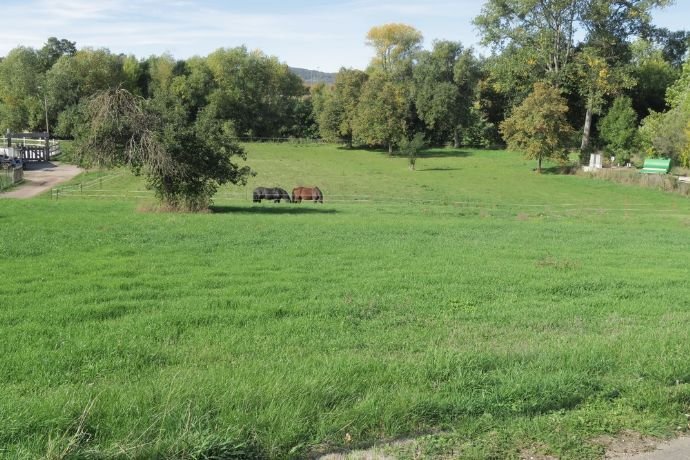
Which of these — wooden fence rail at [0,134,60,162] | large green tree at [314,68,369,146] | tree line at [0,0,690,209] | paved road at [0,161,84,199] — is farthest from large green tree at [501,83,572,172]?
wooden fence rail at [0,134,60,162]

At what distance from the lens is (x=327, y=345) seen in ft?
20.0

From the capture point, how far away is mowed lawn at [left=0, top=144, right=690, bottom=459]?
394cm

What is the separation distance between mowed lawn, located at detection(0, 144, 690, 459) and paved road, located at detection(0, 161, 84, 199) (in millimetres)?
28116

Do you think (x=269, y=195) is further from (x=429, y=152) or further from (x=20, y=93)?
(x=20, y=93)

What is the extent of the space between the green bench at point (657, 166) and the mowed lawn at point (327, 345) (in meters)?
40.4

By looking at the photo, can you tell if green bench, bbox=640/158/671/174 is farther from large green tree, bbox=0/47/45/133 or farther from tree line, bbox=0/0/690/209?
large green tree, bbox=0/47/45/133

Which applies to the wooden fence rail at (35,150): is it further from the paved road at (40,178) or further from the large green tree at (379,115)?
the large green tree at (379,115)

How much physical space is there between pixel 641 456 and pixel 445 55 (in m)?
83.2

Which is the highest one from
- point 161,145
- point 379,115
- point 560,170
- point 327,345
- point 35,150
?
point 379,115

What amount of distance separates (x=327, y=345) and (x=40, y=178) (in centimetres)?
5067

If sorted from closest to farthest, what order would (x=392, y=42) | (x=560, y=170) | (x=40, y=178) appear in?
(x=40, y=178)
(x=560, y=170)
(x=392, y=42)

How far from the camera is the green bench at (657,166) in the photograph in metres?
50.5

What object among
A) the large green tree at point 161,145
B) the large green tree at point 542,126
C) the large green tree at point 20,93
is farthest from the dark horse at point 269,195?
the large green tree at point 20,93

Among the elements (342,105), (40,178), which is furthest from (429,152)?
(40,178)
